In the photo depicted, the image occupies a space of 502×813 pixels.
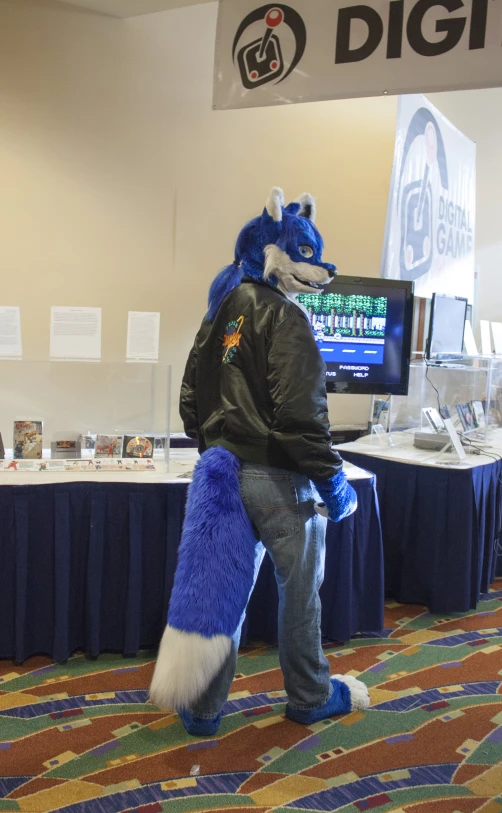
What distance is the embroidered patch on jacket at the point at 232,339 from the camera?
6.62 feet

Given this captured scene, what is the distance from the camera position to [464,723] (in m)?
2.24

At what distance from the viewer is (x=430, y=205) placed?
4.51 metres

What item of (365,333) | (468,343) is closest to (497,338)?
(468,343)

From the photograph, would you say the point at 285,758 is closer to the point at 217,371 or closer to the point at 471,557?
the point at 217,371

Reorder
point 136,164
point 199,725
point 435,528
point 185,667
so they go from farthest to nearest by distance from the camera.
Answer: point 136,164, point 435,528, point 199,725, point 185,667

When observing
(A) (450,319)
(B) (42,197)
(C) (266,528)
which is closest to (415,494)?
(A) (450,319)

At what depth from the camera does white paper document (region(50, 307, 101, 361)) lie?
2.89 metres

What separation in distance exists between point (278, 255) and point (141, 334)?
3.61ft

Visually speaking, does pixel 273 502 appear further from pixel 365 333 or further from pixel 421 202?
pixel 421 202

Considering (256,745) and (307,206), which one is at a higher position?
(307,206)

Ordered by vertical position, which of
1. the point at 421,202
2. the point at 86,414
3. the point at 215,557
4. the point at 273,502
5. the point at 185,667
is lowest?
the point at 185,667

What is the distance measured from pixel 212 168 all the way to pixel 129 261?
0.75 metres

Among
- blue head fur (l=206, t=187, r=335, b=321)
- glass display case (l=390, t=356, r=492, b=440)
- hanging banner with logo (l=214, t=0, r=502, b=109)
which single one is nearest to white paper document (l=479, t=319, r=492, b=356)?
glass display case (l=390, t=356, r=492, b=440)

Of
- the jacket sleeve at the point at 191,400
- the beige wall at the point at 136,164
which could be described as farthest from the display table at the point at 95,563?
the beige wall at the point at 136,164
